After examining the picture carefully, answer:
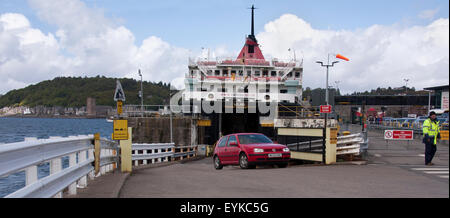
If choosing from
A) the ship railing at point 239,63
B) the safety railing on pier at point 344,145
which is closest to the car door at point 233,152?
the safety railing on pier at point 344,145

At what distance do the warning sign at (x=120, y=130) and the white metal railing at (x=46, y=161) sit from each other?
2216 millimetres

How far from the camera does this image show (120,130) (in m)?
11.1

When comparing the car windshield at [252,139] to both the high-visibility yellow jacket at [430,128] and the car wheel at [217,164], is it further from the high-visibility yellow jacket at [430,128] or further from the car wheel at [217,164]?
the high-visibility yellow jacket at [430,128]

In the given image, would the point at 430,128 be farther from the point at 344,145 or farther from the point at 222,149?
the point at 222,149

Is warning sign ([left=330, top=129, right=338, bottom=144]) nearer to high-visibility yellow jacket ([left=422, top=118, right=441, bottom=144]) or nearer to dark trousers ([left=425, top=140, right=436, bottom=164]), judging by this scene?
dark trousers ([left=425, top=140, right=436, bottom=164])

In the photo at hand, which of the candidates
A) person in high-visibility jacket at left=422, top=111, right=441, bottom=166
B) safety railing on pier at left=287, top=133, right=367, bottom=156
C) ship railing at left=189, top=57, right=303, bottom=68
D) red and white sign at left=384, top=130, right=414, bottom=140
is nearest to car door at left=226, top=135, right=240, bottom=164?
safety railing on pier at left=287, top=133, right=367, bottom=156

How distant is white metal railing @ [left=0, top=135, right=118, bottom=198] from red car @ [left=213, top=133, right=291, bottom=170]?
22.3 ft

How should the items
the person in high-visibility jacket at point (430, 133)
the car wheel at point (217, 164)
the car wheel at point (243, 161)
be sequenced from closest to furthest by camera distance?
the person in high-visibility jacket at point (430, 133), the car wheel at point (243, 161), the car wheel at point (217, 164)

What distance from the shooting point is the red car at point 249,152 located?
1432cm

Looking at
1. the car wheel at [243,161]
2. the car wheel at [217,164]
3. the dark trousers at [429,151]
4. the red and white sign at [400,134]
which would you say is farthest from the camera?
the red and white sign at [400,134]

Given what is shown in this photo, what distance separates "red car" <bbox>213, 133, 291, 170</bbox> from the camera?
1432 centimetres
